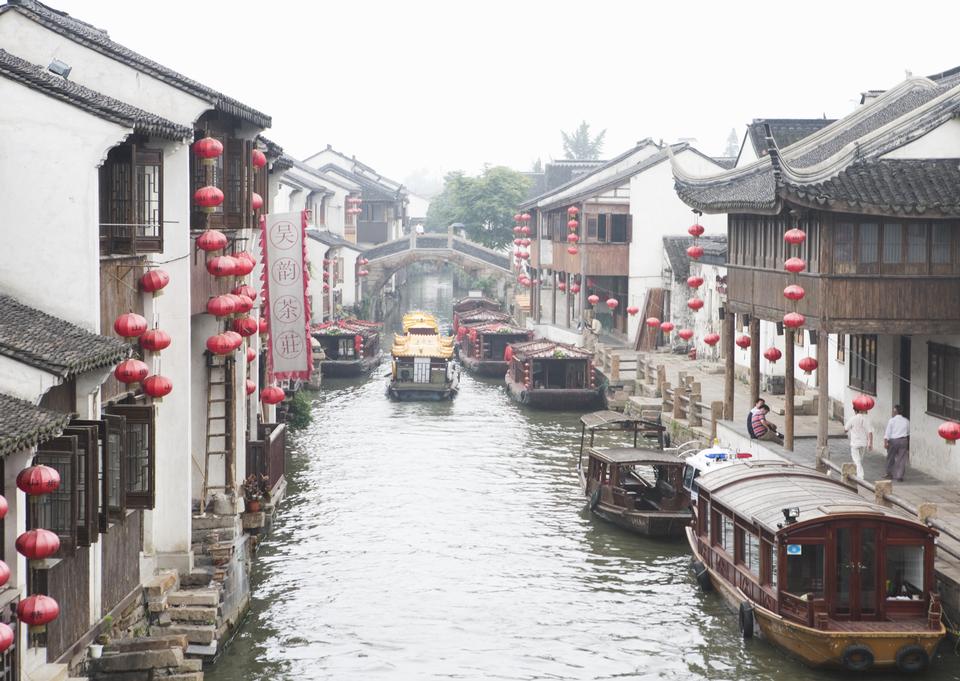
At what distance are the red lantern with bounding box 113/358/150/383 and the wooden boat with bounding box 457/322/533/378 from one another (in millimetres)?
38875

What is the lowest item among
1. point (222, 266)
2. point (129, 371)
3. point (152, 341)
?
point (129, 371)

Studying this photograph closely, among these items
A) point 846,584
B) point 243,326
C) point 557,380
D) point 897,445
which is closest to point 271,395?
point 243,326

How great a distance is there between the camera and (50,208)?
14680 millimetres

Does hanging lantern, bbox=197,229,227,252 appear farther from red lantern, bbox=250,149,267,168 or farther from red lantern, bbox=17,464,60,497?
red lantern, bbox=17,464,60,497

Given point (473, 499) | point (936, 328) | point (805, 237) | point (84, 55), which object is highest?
point (84, 55)

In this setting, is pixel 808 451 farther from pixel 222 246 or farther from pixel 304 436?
pixel 304 436

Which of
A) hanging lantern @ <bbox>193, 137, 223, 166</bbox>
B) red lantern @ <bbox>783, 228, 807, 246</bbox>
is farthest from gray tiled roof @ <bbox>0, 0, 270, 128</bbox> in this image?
red lantern @ <bbox>783, 228, 807, 246</bbox>

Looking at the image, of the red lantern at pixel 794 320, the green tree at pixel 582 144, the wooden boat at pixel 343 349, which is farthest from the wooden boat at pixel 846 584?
→ the green tree at pixel 582 144

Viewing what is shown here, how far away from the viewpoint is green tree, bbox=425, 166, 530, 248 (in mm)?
88188

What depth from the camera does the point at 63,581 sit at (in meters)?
13.9

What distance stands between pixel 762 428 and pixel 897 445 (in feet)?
12.0

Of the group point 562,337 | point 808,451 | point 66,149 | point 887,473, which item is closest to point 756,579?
point 887,473

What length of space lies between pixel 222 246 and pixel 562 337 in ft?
121

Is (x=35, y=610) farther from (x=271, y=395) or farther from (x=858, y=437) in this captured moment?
(x=858, y=437)
